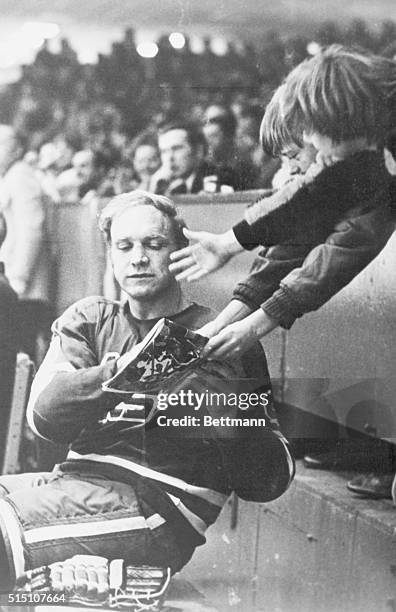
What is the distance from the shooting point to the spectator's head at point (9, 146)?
3.72 meters

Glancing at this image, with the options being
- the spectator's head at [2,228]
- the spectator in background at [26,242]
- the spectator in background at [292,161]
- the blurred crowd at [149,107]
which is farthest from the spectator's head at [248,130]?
the spectator's head at [2,228]

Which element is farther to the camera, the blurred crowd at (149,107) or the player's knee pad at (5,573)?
the player's knee pad at (5,573)

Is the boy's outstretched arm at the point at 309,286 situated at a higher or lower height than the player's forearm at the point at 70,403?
higher

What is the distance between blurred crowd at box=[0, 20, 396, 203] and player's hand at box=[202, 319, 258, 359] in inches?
18.3

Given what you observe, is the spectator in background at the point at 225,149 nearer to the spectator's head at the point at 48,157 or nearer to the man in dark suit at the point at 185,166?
the man in dark suit at the point at 185,166

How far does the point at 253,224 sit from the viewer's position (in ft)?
12.5

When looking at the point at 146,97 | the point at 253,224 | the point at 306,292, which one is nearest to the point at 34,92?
the point at 146,97

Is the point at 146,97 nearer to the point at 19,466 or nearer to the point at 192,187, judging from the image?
the point at 192,187

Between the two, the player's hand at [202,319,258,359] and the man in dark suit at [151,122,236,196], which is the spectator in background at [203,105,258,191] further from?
the player's hand at [202,319,258,359]

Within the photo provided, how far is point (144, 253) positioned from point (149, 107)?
478 millimetres

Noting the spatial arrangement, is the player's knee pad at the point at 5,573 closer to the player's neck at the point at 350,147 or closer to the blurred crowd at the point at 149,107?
the blurred crowd at the point at 149,107

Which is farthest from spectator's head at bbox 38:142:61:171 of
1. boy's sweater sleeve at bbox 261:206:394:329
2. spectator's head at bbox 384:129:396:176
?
spectator's head at bbox 384:129:396:176

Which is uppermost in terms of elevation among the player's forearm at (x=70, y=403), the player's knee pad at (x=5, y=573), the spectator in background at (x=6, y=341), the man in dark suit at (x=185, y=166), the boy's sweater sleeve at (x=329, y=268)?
the man in dark suit at (x=185, y=166)

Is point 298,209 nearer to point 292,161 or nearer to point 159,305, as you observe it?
point 292,161
